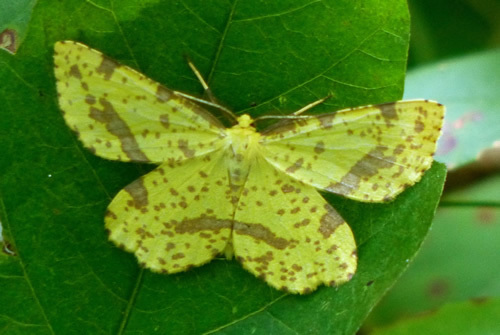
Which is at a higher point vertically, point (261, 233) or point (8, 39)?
point (8, 39)

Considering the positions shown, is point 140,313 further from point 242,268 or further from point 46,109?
point 46,109

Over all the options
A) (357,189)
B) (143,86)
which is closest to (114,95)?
(143,86)

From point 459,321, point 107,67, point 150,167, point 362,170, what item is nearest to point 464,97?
point 459,321

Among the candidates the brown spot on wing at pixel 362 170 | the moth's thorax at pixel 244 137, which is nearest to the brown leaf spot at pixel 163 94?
the moth's thorax at pixel 244 137

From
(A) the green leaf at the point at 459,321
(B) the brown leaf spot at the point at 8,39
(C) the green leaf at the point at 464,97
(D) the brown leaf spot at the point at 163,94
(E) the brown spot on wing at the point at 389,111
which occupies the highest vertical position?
(E) the brown spot on wing at the point at 389,111

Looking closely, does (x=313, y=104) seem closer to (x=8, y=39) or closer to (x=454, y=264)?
(x=8, y=39)

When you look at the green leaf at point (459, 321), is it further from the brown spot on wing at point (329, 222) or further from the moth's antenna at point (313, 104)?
the moth's antenna at point (313, 104)
